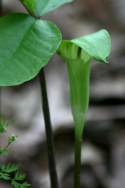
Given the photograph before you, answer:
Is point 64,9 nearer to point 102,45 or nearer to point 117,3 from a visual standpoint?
point 117,3

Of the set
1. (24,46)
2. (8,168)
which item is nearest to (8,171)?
(8,168)

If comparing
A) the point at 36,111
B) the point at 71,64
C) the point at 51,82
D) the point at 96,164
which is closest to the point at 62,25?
the point at 51,82

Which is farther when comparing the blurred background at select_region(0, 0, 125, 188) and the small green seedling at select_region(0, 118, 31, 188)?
the blurred background at select_region(0, 0, 125, 188)

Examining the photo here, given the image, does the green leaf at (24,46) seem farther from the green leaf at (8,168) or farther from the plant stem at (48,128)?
the green leaf at (8,168)

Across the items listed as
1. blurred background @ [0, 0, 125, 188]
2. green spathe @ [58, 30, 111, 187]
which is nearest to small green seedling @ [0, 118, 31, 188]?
green spathe @ [58, 30, 111, 187]

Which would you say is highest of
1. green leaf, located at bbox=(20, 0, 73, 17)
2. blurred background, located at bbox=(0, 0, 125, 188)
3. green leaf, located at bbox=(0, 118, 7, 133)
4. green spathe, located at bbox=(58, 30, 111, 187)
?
green leaf, located at bbox=(20, 0, 73, 17)

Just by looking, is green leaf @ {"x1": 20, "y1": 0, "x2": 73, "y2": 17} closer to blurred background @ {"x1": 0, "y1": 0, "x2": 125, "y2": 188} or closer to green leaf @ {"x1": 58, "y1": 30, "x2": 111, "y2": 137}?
green leaf @ {"x1": 58, "y1": 30, "x2": 111, "y2": 137}

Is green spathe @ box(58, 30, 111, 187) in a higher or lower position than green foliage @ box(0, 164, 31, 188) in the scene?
higher
